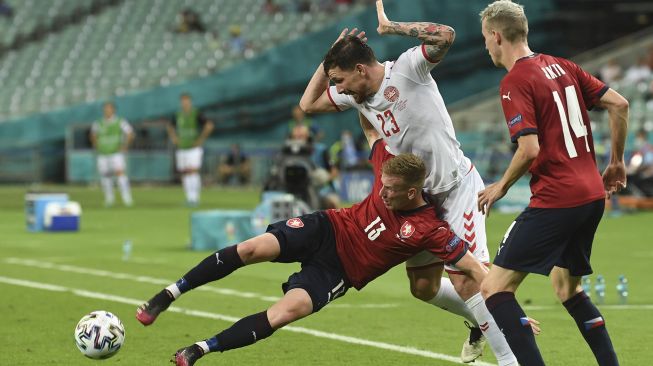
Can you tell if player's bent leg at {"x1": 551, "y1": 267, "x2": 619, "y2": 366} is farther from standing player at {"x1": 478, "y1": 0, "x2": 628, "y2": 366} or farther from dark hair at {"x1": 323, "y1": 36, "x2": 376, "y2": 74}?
dark hair at {"x1": 323, "y1": 36, "x2": 376, "y2": 74}

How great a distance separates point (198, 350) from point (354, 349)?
213 centimetres

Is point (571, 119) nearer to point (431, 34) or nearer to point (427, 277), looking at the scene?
point (431, 34)

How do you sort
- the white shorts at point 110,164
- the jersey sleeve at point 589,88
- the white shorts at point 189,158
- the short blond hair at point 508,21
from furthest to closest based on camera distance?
the white shorts at point 110,164
the white shorts at point 189,158
the jersey sleeve at point 589,88
the short blond hair at point 508,21

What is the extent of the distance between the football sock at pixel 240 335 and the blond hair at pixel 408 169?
3.94 ft

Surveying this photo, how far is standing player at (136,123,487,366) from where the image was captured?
24.6ft

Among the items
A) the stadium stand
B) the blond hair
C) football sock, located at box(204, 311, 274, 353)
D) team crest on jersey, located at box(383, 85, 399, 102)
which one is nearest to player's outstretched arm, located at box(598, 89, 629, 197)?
the blond hair

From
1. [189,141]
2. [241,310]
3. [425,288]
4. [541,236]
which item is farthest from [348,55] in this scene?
[189,141]

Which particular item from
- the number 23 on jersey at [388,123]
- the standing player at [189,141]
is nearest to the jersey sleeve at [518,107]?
the number 23 on jersey at [388,123]

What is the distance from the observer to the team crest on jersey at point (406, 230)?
7.78 m

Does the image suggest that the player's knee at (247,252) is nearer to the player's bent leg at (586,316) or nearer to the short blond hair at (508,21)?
the player's bent leg at (586,316)

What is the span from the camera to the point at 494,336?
769cm

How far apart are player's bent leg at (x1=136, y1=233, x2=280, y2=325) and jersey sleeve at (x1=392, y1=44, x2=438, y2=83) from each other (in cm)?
137

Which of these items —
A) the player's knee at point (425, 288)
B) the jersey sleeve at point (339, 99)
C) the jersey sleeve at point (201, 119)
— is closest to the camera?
the jersey sleeve at point (339, 99)

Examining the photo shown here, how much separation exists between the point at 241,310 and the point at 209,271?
147 inches
